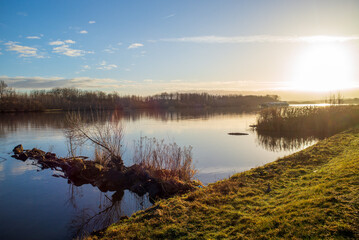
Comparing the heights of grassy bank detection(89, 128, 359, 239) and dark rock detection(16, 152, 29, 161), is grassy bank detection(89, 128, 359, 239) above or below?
above

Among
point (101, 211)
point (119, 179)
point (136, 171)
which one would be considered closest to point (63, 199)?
point (101, 211)

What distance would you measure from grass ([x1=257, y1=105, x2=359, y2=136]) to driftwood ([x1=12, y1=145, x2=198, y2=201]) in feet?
70.7

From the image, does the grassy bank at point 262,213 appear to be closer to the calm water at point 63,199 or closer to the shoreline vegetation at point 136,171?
the calm water at point 63,199

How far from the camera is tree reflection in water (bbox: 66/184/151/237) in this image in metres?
7.58

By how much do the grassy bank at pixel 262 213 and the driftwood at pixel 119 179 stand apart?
196 cm

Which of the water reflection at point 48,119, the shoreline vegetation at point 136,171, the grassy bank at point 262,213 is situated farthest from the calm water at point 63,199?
the water reflection at point 48,119

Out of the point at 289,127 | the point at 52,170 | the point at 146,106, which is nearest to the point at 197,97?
the point at 146,106

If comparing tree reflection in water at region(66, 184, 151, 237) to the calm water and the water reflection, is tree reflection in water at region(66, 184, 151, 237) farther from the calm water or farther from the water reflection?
the water reflection

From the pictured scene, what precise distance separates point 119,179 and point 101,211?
302 cm

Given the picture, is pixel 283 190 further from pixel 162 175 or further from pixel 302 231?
pixel 162 175

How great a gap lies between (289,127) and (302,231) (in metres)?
26.3

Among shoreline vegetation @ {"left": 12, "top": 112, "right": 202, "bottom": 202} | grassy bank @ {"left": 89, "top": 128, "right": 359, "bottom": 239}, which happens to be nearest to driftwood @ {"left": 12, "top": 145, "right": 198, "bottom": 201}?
shoreline vegetation @ {"left": 12, "top": 112, "right": 202, "bottom": 202}

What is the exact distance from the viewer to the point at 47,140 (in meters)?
24.8

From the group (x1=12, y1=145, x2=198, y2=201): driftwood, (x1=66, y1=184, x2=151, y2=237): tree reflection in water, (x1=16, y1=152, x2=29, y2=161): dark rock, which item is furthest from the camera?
(x1=16, y1=152, x2=29, y2=161): dark rock
